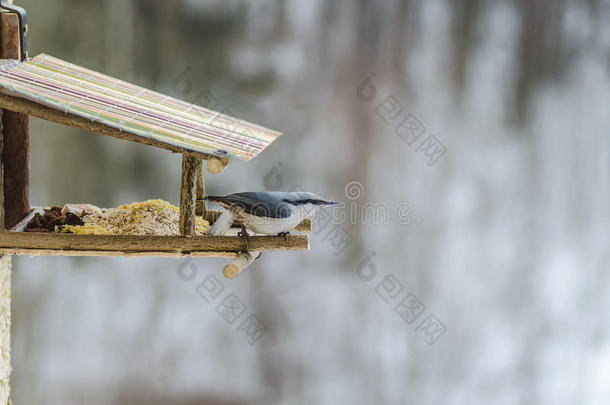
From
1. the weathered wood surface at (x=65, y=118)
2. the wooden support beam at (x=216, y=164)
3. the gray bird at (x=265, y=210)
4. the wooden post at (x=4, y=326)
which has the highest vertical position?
the weathered wood surface at (x=65, y=118)

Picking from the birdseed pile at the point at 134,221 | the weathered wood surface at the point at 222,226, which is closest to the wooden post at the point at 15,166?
the birdseed pile at the point at 134,221

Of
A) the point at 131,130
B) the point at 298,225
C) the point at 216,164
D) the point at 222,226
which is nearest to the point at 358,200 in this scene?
the point at 298,225

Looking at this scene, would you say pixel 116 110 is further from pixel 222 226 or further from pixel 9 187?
pixel 9 187

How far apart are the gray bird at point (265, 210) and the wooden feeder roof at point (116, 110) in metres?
0.17

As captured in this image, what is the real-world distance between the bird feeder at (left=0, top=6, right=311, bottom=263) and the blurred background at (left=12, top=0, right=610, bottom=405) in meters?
1.50

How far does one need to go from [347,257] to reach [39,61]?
227 cm

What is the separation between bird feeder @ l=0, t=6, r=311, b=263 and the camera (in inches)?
64.1

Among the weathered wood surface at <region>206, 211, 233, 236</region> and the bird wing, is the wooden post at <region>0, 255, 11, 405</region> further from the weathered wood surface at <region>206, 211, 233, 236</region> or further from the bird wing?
the bird wing

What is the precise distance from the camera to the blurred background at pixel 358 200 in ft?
11.8

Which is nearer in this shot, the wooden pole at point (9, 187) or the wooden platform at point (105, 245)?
the wooden platform at point (105, 245)

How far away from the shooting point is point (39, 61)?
6.86 ft

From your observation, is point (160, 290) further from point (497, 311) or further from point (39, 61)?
point (497, 311)

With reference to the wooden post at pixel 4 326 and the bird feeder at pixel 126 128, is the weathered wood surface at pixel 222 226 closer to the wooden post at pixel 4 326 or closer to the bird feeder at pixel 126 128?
the bird feeder at pixel 126 128

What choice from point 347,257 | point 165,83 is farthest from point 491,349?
point 165,83
